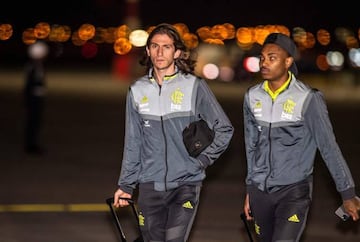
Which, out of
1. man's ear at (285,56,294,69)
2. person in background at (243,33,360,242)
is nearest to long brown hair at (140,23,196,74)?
person in background at (243,33,360,242)

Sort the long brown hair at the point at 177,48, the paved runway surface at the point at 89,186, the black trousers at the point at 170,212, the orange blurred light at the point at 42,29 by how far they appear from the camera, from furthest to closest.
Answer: the orange blurred light at the point at 42,29, the paved runway surface at the point at 89,186, the long brown hair at the point at 177,48, the black trousers at the point at 170,212

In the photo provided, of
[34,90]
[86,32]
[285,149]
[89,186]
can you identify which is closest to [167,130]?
[285,149]

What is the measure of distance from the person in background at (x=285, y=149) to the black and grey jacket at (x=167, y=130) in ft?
0.88

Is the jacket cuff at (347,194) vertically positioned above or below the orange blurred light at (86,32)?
above

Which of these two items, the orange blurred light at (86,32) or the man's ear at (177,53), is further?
the orange blurred light at (86,32)

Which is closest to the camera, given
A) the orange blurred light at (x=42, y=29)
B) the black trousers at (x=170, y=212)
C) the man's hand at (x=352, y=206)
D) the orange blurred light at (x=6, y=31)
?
the man's hand at (x=352, y=206)

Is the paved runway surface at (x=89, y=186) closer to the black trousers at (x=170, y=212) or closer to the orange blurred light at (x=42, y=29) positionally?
the black trousers at (x=170, y=212)

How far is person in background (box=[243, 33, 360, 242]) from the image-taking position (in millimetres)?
6379

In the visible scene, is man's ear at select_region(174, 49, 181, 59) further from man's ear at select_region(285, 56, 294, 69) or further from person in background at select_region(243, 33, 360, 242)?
man's ear at select_region(285, 56, 294, 69)

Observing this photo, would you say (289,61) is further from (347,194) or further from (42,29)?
(42,29)

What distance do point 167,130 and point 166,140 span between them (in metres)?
0.07

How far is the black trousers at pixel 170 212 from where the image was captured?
6445 millimetres

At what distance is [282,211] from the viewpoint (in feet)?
21.2

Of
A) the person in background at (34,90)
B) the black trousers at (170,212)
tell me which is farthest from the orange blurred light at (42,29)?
the black trousers at (170,212)
